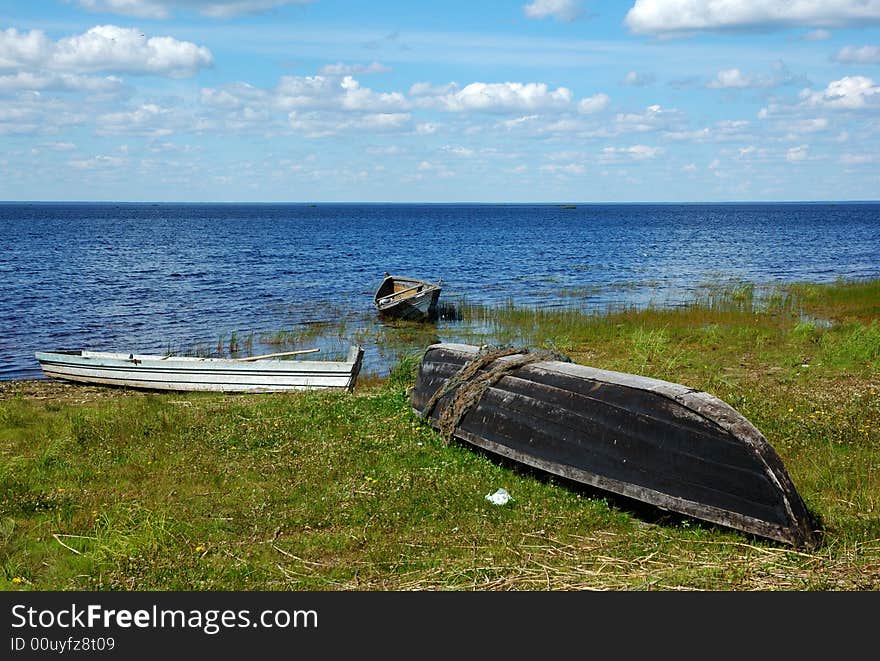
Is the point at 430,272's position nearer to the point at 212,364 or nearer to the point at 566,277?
the point at 566,277

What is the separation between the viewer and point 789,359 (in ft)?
55.2

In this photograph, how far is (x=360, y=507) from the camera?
816cm

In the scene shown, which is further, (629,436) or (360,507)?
(360,507)

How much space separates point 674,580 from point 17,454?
28.9ft

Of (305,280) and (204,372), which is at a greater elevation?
(305,280)

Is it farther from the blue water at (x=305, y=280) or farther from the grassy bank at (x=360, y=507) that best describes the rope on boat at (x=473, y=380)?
the blue water at (x=305, y=280)

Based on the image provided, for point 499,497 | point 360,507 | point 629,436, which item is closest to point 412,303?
point 499,497

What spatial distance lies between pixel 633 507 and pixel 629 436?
84 centimetres

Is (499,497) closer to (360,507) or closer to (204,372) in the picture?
(360,507)

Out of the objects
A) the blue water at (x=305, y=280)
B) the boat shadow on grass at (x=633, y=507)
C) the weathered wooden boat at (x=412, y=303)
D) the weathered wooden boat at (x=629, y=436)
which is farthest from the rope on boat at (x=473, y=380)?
the weathered wooden boat at (x=412, y=303)

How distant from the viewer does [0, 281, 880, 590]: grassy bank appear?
6.43 m

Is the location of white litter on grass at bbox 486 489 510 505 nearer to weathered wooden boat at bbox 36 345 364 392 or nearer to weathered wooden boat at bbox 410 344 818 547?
weathered wooden boat at bbox 410 344 818 547

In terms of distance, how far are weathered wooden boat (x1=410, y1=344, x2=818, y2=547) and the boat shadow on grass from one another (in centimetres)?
12
